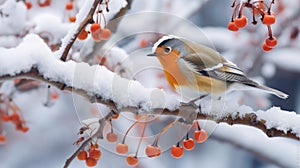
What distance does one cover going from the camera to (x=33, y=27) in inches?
69.1

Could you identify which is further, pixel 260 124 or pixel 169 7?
pixel 169 7

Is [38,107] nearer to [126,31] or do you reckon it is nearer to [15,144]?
[15,144]

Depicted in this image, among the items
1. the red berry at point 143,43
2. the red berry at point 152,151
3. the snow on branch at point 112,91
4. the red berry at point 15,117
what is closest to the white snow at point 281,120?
the snow on branch at point 112,91

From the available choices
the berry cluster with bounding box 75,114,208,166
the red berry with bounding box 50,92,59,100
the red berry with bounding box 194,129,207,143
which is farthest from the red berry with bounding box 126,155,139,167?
the red berry with bounding box 50,92,59,100

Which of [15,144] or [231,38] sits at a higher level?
[231,38]

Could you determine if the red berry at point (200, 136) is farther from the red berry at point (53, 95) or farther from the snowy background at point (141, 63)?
the red berry at point (53, 95)

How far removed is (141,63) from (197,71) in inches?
7.8

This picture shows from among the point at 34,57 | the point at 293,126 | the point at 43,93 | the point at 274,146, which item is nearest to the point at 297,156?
the point at 274,146

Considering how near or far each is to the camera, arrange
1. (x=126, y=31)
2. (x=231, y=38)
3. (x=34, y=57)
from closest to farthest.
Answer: (x=34, y=57)
(x=126, y=31)
(x=231, y=38)

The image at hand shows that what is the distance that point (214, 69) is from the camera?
4.57 feet

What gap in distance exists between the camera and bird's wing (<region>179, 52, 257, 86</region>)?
1.36 metres

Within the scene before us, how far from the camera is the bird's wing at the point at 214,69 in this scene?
1363 mm

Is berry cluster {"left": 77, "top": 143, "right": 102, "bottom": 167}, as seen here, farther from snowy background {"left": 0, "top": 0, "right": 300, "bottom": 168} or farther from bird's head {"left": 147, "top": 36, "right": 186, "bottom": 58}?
bird's head {"left": 147, "top": 36, "right": 186, "bottom": 58}

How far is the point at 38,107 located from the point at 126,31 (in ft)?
8.52
